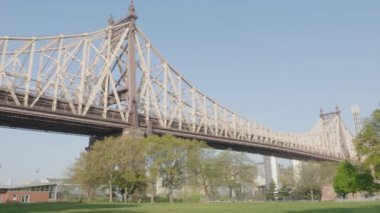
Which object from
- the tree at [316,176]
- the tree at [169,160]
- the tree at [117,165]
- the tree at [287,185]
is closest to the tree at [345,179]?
the tree at [316,176]

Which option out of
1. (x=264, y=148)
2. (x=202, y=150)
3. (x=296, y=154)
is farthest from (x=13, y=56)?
(x=296, y=154)

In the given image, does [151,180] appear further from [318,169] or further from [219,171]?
[318,169]

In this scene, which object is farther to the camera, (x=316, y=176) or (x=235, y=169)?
(x=316, y=176)

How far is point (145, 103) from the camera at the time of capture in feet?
191

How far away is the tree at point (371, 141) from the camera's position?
33.8 metres

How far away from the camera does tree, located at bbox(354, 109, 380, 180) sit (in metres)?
33.8

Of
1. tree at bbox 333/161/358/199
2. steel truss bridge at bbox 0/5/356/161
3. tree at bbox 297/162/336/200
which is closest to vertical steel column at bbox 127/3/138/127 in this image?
steel truss bridge at bbox 0/5/356/161

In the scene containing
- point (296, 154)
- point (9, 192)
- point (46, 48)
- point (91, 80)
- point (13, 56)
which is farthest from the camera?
point (296, 154)

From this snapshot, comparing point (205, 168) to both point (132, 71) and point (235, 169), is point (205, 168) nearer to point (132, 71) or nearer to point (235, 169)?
point (235, 169)

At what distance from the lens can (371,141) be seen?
113ft

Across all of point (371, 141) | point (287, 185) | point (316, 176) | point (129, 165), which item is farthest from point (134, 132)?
point (287, 185)

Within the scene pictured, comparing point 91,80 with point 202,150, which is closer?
point 202,150

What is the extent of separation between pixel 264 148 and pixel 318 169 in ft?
41.4

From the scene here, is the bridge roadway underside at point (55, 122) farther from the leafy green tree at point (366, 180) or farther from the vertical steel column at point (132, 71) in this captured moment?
the leafy green tree at point (366, 180)
